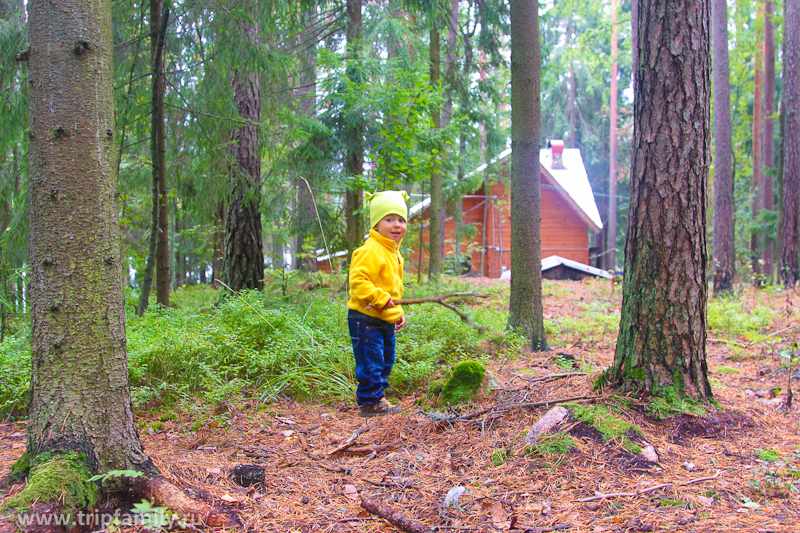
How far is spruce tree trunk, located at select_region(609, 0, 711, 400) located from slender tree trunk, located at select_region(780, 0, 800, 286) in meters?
12.0

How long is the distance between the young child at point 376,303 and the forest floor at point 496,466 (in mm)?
280

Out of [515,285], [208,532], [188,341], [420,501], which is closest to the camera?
[208,532]

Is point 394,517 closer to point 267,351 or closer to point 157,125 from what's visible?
point 267,351

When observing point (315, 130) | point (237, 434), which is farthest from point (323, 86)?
point (237, 434)

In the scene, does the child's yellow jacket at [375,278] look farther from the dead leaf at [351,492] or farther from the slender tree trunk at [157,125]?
the slender tree trunk at [157,125]

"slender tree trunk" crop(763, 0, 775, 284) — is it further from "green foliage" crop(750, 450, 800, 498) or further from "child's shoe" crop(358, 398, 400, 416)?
"child's shoe" crop(358, 398, 400, 416)

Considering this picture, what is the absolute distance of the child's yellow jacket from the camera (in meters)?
4.10

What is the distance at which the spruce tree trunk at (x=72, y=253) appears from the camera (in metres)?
2.22

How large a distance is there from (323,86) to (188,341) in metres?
6.03

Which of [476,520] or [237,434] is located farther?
[237,434]

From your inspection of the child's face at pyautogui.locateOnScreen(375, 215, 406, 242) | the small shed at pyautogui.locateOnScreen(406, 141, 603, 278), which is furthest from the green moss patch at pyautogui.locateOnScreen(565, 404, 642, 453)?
the small shed at pyautogui.locateOnScreen(406, 141, 603, 278)

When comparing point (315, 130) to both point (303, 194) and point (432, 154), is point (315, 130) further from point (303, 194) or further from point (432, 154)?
point (432, 154)

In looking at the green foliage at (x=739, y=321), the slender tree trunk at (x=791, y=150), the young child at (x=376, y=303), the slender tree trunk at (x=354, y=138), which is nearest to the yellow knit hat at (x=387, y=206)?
the young child at (x=376, y=303)

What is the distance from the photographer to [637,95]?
3.64 meters
